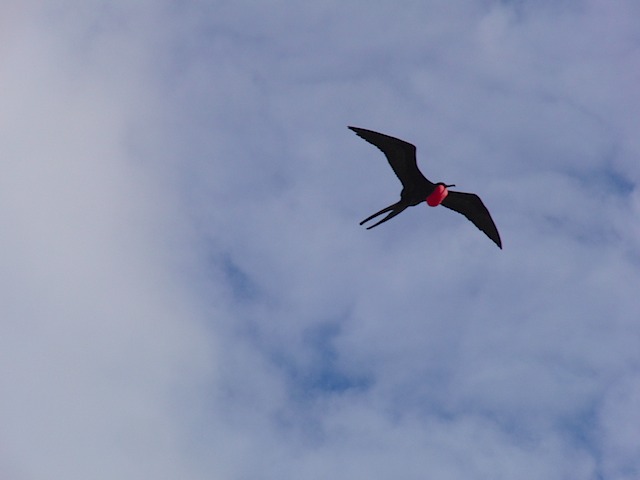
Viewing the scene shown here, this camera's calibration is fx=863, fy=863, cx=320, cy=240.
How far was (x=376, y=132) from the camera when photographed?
30125 mm

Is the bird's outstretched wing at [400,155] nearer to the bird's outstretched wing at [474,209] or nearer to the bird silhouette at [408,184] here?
the bird silhouette at [408,184]

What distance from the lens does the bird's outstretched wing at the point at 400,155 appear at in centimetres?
3047

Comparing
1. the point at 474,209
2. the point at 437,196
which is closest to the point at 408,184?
the point at 437,196

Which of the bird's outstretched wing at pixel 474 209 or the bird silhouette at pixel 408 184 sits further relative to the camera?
the bird's outstretched wing at pixel 474 209

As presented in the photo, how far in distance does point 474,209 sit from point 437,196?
287 cm

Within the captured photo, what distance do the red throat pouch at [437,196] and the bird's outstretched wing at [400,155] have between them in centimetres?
56

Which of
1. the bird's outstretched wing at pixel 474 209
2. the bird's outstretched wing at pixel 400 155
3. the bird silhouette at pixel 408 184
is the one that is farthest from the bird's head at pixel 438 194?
the bird's outstretched wing at pixel 474 209

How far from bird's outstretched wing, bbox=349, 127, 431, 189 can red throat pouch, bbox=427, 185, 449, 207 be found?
563mm

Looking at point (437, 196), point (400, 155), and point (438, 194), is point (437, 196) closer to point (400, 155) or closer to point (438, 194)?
point (438, 194)

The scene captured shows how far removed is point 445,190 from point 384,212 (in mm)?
2611

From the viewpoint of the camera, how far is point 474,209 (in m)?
34.2

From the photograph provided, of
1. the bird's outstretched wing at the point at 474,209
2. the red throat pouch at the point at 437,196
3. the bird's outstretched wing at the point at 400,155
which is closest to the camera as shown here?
the bird's outstretched wing at the point at 400,155

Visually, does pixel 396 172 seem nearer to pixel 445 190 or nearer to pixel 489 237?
pixel 445 190

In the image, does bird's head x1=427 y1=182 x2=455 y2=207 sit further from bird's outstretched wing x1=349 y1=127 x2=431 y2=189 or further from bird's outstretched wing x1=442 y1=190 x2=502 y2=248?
bird's outstretched wing x1=442 y1=190 x2=502 y2=248
